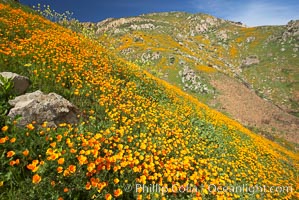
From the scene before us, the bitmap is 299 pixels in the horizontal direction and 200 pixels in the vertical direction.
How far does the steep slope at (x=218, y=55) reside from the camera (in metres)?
54.3

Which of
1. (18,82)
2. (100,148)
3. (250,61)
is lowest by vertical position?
(100,148)

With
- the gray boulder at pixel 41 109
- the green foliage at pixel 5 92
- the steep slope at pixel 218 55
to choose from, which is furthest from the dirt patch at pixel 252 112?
the green foliage at pixel 5 92

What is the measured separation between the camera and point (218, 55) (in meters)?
103

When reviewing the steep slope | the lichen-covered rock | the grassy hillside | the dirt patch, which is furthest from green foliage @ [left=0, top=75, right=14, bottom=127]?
the lichen-covered rock

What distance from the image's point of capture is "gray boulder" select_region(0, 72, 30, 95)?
6.69 meters

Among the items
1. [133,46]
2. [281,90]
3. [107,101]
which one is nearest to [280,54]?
[281,90]

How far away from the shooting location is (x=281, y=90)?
79.1 m

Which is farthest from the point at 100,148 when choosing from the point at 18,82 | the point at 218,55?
the point at 218,55

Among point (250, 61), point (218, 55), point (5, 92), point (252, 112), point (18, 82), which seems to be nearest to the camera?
point (5, 92)

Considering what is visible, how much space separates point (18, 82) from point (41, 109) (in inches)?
62.5

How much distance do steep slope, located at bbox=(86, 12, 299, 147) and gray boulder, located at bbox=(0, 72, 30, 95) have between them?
32948 mm

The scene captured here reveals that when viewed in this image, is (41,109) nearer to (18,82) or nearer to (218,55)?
(18,82)

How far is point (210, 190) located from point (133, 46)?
74723 mm

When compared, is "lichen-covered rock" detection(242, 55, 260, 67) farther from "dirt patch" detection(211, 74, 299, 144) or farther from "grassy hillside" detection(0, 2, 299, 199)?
"grassy hillside" detection(0, 2, 299, 199)
